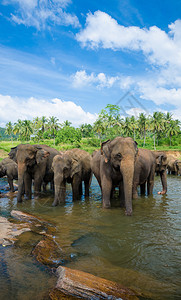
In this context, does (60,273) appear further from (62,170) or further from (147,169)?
(147,169)

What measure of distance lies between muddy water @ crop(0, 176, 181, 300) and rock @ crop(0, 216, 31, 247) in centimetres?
24

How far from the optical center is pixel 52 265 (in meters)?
4.23

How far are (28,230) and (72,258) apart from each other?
1.95 metres

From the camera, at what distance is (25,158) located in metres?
10.5

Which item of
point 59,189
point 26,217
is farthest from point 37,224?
point 59,189

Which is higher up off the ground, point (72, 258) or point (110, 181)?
point (110, 181)

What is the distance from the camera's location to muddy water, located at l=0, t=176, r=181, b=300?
11.9 feet

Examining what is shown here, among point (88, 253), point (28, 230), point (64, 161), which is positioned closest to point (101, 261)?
point (88, 253)

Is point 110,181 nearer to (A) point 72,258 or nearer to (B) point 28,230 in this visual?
(B) point 28,230

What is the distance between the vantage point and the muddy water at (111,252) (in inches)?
143

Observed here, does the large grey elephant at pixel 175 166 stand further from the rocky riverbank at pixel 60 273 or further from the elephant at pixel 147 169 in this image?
the rocky riverbank at pixel 60 273

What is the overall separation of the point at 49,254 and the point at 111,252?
140cm

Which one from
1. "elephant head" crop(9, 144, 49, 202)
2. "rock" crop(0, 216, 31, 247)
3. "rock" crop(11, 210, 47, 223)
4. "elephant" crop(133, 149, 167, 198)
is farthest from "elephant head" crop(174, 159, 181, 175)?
"rock" crop(0, 216, 31, 247)

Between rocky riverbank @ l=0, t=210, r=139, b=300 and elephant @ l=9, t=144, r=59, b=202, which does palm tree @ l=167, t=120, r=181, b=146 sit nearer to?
elephant @ l=9, t=144, r=59, b=202
